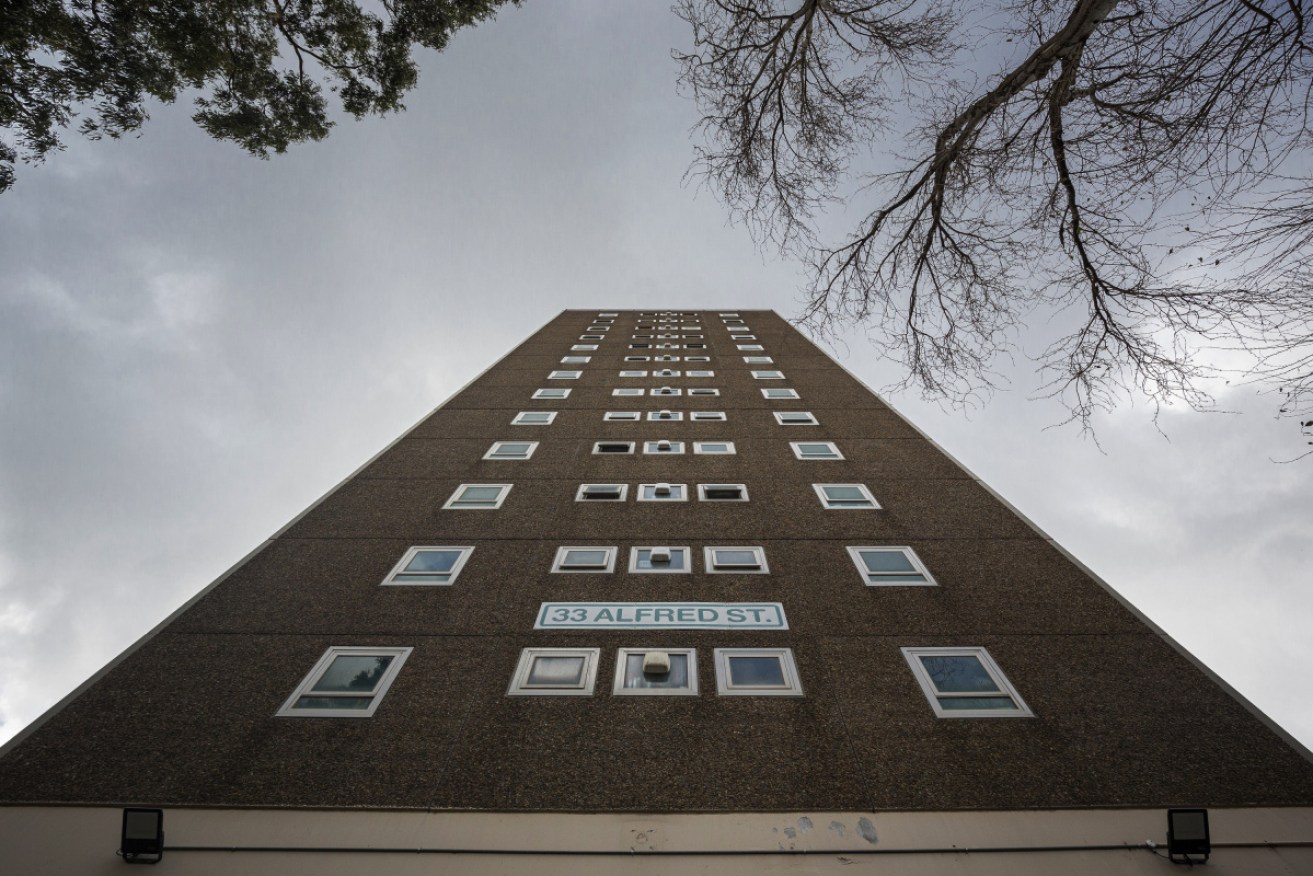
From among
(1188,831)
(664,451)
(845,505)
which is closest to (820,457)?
(845,505)

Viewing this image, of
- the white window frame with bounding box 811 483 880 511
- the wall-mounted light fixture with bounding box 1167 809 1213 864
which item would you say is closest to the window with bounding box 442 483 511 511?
the white window frame with bounding box 811 483 880 511

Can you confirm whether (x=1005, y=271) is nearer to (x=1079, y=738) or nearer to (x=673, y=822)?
(x=1079, y=738)

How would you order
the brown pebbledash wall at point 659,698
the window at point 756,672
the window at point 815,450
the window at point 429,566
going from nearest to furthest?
the brown pebbledash wall at point 659,698 → the window at point 756,672 → the window at point 429,566 → the window at point 815,450

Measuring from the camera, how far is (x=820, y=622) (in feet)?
29.9

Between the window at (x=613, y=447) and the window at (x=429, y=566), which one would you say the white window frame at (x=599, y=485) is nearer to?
the window at (x=613, y=447)

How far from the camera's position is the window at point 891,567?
33.1 ft

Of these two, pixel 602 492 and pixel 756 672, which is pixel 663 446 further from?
pixel 756 672

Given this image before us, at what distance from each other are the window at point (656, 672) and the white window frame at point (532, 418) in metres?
9.66

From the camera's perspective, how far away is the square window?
12.6m

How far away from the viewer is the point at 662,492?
13.2 meters

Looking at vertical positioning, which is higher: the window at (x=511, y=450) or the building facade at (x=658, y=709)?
the window at (x=511, y=450)

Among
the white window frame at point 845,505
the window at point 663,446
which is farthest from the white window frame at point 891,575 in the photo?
the window at point 663,446

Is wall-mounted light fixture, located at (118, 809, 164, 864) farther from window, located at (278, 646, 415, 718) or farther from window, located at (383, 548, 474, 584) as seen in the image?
window, located at (383, 548, 474, 584)

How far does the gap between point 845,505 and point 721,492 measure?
252 cm
